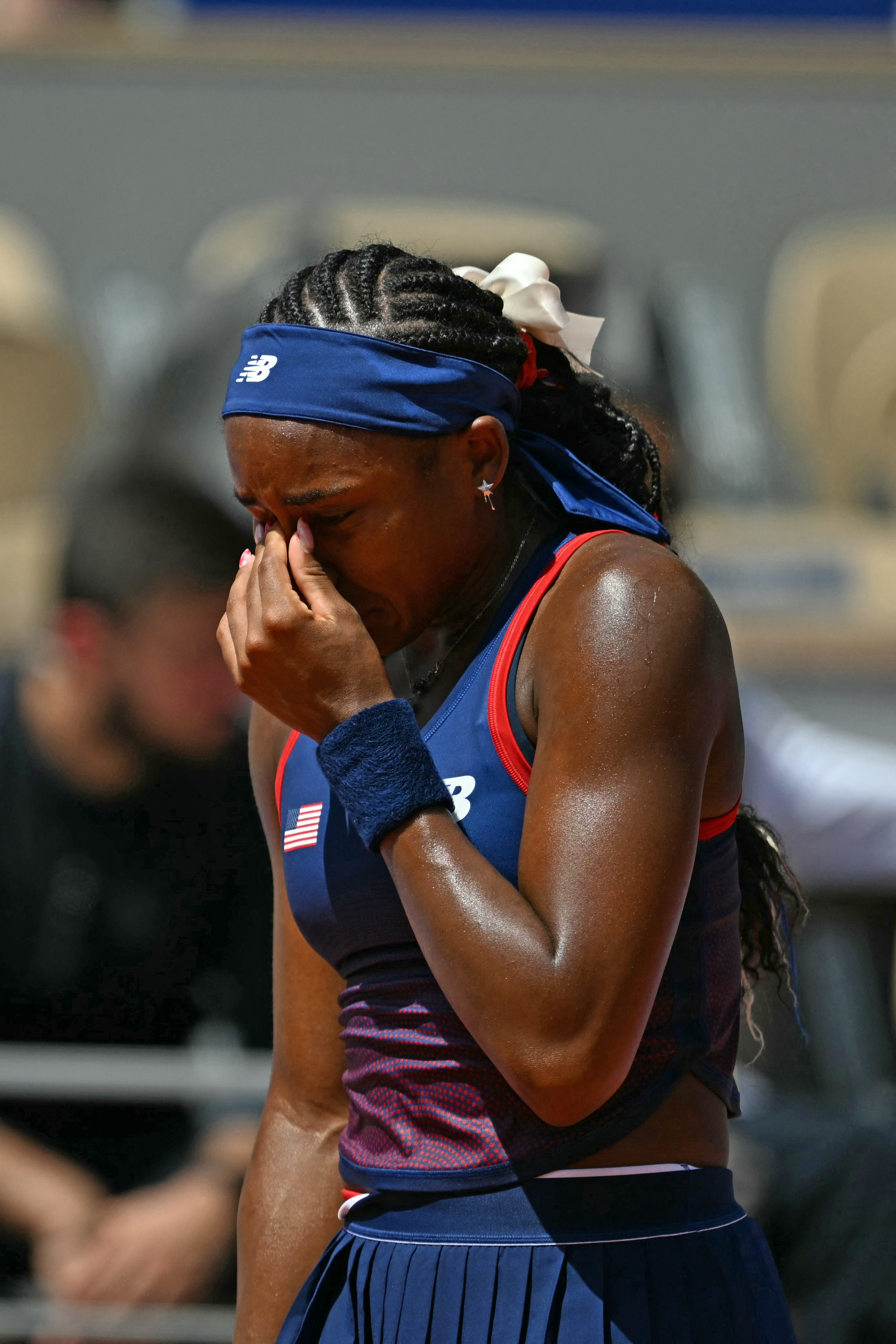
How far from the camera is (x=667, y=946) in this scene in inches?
50.4

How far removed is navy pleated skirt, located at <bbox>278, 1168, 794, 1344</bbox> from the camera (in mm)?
1356

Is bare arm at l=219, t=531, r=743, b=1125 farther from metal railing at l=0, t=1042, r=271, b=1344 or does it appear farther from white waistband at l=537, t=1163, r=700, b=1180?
metal railing at l=0, t=1042, r=271, b=1344

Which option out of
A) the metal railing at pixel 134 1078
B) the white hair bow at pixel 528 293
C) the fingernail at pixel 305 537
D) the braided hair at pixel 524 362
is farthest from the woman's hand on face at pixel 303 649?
the metal railing at pixel 134 1078

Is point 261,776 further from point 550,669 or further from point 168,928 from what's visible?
point 168,928

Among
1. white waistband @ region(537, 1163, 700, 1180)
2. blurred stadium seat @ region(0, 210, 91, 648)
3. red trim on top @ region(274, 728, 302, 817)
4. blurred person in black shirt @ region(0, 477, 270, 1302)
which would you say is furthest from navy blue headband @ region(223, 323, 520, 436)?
blurred stadium seat @ region(0, 210, 91, 648)

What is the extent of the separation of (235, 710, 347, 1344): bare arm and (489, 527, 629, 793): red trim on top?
354 millimetres

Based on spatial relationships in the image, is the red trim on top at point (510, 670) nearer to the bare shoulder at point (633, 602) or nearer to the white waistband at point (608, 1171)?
the bare shoulder at point (633, 602)

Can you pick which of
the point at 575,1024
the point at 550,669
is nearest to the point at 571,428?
the point at 550,669

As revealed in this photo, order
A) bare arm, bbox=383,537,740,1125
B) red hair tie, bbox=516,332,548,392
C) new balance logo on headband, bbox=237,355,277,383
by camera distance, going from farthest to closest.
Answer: red hair tie, bbox=516,332,548,392 → new balance logo on headband, bbox=237,355,277,383 → bare arm, bbox=383,537,740,1125

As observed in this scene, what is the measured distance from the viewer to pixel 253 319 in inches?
156

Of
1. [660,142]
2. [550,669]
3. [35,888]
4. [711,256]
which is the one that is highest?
[550,669]

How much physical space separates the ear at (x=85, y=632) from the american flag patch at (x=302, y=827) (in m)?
2.34

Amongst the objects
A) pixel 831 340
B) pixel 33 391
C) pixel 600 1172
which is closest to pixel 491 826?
pixel 600 1172

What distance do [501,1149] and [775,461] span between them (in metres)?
5.33
